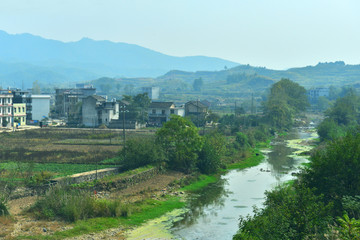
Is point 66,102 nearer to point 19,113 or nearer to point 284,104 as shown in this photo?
point 19,113

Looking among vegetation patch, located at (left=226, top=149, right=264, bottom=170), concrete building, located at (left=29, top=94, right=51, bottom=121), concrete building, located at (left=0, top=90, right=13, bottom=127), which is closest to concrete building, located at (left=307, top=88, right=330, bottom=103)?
concrete building, located at (left=29, top=94, right=51, bottom=121)

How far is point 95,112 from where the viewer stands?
2876 inches

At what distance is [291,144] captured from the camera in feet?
202

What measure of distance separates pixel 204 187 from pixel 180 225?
9.75 meters

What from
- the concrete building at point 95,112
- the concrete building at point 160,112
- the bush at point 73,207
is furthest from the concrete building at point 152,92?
the bush at point 73,207

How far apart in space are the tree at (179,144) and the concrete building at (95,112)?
3700 centimetres

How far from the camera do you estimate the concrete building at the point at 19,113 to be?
70950 mm

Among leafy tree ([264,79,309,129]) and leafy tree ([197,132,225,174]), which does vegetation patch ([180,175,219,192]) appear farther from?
leafy tree ([264,79,309,129])

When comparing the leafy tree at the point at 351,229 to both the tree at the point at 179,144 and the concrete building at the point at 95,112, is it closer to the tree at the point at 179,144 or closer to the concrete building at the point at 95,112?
the tree at the point at 179,144

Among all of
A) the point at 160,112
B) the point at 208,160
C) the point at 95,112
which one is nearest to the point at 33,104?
the point at 95,112

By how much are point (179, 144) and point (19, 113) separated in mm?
A: 45838

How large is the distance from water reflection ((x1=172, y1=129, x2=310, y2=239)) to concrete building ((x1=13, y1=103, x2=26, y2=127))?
45.4 metres

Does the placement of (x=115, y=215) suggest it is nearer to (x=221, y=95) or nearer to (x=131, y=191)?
(x=131, y=191)

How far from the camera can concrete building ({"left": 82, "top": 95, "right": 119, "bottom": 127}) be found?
7293 centimetres
